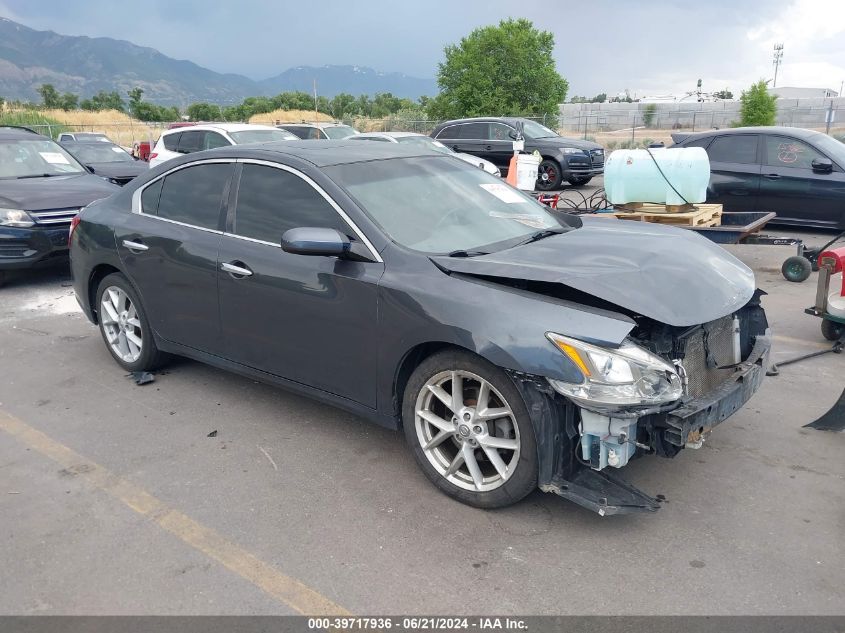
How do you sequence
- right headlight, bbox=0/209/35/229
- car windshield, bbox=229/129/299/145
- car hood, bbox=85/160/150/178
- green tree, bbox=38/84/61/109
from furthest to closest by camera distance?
green tree, bbox=38/84/61/109
car windshield, bbox=229/129/299/145
car hood, bbox=85/160/150/178
right headlight, bbox=0/209/35/229

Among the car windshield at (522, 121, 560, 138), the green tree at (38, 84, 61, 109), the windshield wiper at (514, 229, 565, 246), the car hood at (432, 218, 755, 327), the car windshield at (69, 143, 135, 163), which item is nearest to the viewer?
the car hood at (432, 218, 755, 327)

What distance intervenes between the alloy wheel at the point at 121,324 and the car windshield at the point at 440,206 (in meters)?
2.15

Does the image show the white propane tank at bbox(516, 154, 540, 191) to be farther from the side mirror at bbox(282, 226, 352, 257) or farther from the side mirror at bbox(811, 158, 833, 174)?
the side mirror at bbox(282, 226, 352, 257)

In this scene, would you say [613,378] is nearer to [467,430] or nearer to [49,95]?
[467,430]

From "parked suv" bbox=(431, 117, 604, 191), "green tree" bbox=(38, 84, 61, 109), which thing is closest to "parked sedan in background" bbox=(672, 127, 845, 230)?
"parked suv" bbox=(431, 117, 604, 191)

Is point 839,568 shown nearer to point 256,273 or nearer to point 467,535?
point 467,535

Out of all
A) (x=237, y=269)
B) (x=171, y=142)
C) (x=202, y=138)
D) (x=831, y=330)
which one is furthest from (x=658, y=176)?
(x=171, y=142)

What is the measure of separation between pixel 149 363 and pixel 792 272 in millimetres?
6699

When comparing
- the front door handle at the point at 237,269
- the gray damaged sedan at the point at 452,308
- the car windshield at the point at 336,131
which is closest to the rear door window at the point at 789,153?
the gray damaged sedan at the point at 452,308

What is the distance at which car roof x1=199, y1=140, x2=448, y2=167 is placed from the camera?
13.5 feet

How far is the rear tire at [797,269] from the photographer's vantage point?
7664 mm

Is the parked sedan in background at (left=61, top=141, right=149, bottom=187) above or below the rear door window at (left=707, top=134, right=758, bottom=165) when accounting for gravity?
below

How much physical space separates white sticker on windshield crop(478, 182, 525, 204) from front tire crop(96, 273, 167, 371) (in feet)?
8.44

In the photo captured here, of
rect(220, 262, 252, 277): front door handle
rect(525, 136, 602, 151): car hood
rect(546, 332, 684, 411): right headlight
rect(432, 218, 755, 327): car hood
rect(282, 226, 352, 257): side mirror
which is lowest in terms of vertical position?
rect(546, 332, 684, 411): right headlight
